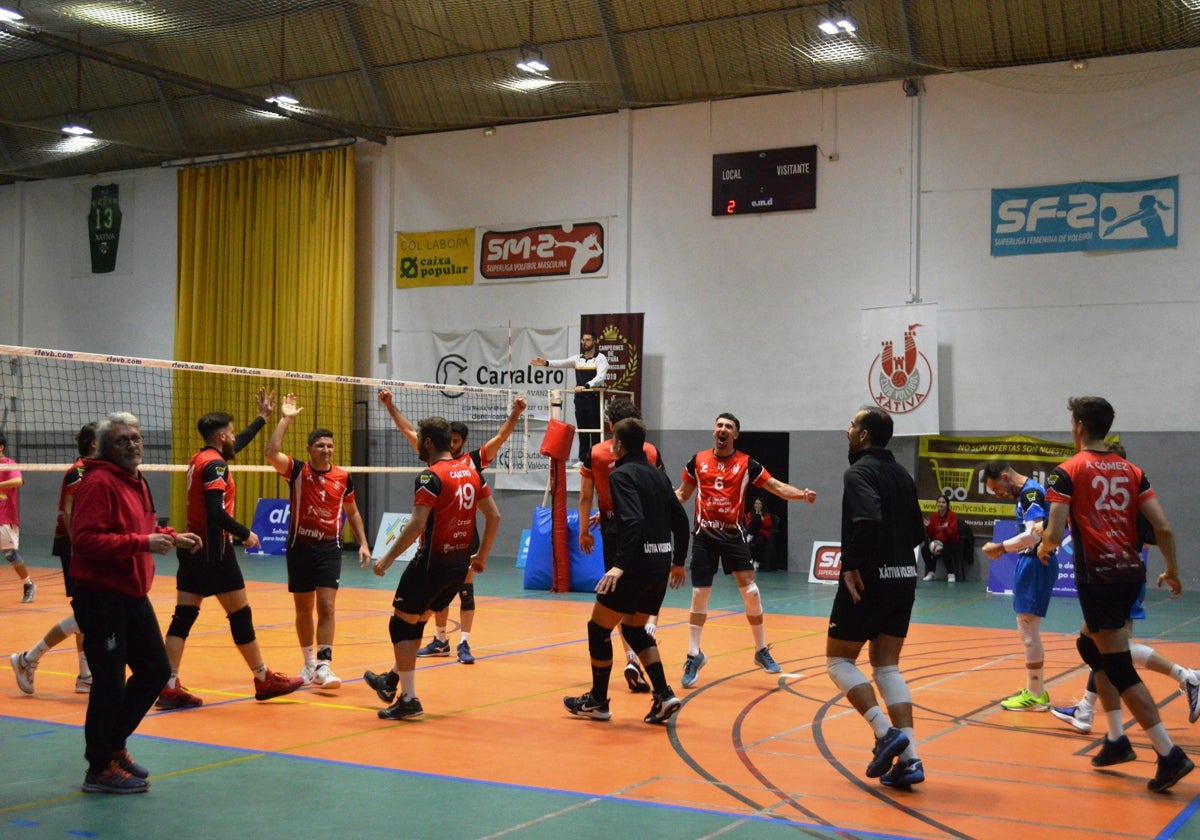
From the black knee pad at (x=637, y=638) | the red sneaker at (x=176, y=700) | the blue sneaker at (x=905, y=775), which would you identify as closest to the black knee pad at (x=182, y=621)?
the red sneaker at (x=176, y=700)

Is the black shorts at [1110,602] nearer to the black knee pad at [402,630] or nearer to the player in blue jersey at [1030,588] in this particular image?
the player in blue jersey at [1030,588]

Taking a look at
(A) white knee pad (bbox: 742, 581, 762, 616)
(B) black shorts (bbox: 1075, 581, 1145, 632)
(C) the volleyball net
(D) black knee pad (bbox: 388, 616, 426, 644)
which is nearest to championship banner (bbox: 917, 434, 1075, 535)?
(C) the volleyball net

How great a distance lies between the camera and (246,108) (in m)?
24.1

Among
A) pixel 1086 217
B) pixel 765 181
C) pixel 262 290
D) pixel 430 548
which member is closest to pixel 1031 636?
pixel 430 548

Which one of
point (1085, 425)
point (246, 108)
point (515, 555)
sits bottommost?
point (515, 555)

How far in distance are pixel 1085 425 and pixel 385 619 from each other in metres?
8.71

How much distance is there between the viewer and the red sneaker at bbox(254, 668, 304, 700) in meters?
8.03

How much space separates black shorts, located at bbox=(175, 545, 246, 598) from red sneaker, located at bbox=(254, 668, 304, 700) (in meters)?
0.71

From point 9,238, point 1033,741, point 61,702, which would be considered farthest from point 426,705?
point 9,238

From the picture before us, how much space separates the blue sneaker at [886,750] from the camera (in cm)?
581

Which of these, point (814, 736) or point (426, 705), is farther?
point (426, 705)

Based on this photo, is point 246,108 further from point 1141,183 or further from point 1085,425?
point 1085,425

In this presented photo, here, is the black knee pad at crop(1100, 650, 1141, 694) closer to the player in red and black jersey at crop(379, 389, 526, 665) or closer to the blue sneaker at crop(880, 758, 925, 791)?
the blue sneaker at crop(880, 758, 925, 791)

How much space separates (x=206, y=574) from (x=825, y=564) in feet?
43.0
